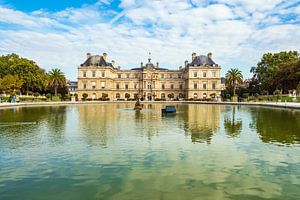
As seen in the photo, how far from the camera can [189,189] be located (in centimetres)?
672

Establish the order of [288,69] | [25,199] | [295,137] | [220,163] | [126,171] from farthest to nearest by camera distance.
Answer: [288,69]
[295,137]
[220,163]
[126,171]
[25,199]

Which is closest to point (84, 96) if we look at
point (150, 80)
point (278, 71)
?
point (150, 80)

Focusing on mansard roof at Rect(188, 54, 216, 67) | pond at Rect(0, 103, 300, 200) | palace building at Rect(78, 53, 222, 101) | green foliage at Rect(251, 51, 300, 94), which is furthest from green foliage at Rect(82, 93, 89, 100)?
pond at Rect(0, 103, 300, 200)

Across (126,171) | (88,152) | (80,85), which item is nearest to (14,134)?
(88,152)

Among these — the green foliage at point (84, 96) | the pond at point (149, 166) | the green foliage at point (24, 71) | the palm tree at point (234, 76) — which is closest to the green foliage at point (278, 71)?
the palm tree at point (234, 76)

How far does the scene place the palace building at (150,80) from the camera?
278 feet

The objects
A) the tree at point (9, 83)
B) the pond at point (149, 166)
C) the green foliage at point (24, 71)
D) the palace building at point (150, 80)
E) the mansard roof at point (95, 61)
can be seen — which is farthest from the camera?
the mansard roof at point (95, 61)

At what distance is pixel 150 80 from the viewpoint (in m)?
88.6

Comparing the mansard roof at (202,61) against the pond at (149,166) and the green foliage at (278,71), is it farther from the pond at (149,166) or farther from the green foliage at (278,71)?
the pond at (149,166)

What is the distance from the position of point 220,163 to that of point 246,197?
2654 mm

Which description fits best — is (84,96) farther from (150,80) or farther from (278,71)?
(278,71)

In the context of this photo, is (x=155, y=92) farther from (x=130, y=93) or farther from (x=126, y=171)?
(x=126, y=171)

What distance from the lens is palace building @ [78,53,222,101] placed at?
278 ft

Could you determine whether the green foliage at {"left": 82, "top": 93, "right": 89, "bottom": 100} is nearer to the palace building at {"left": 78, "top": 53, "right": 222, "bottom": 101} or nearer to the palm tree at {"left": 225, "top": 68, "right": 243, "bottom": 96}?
the palace building at {"left": 78, "top": 53, "right": 222, "bottom": 101}
